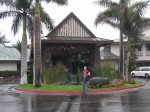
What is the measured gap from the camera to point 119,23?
30969 millimetres

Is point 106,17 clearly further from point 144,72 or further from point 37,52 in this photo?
point 144,72

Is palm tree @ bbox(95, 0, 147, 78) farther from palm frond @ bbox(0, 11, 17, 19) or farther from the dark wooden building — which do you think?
palm frond @ bbox(0, 11, 17, 19)

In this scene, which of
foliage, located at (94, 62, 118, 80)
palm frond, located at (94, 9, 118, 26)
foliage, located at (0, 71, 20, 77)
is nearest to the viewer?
foliage, located at (94, 62, 118, 80)

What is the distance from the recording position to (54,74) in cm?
2766

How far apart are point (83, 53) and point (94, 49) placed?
23.9 ft

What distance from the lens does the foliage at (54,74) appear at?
27.5 meters

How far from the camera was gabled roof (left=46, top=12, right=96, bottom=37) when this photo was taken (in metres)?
34.2

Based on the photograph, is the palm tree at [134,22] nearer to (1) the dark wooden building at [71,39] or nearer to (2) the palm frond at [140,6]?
(2) the palm frond at [140,6]

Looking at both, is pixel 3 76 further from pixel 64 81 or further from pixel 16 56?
pixel 64 81

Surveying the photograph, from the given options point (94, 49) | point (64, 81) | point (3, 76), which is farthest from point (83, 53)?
point (64, 81)

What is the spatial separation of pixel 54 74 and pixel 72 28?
8.29 meters

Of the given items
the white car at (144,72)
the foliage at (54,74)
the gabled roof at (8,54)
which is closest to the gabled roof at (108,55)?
the white car at (144,72)

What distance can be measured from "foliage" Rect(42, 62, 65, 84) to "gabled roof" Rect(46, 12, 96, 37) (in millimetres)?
6930

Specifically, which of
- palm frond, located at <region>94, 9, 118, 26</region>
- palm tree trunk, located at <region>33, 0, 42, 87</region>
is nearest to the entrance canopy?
palm frond, located at <region>94, 9, 118, 26</region>
